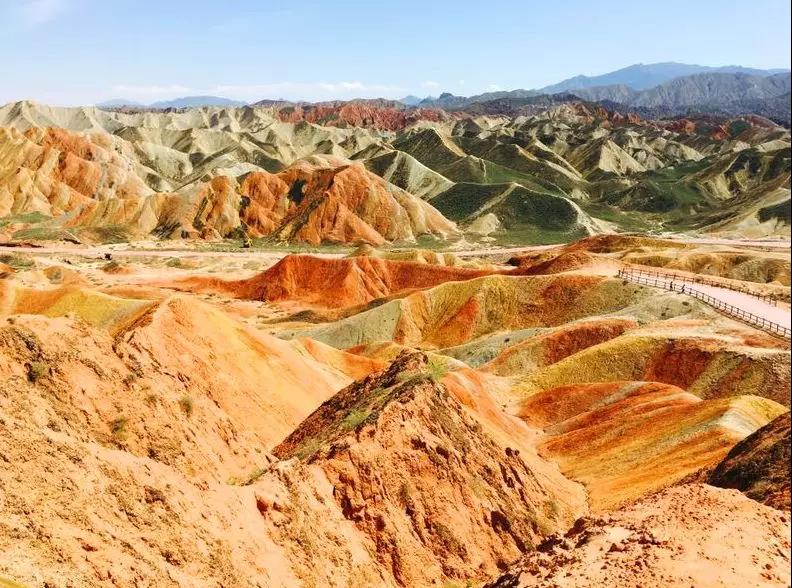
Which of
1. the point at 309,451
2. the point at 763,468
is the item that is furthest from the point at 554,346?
the point at 763,468

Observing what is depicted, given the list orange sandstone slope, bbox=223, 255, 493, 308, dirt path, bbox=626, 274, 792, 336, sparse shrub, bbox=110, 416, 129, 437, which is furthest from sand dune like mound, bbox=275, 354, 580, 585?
orange sandstone slope, bbox=223, 255, 493, 308

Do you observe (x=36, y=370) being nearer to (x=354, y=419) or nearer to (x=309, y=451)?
(x=309, y=451)

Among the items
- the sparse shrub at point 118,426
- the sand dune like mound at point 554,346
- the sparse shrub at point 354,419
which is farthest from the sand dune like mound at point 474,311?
the sparse shrub at point 118,426

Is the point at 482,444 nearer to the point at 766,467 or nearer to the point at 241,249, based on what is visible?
the point at 766,467

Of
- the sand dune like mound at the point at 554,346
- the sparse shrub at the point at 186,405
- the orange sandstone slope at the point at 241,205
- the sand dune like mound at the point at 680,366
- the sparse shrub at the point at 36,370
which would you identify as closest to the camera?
the sparse shrub at the point at 36,370

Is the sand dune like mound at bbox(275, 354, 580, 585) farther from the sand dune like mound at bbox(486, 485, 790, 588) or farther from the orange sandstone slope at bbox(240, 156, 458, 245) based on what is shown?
the orange sandstone slope at bbox(240, 156, 458, 245)

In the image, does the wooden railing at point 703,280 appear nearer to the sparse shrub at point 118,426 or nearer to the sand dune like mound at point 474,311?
the sand dune like mound at point 474,311
